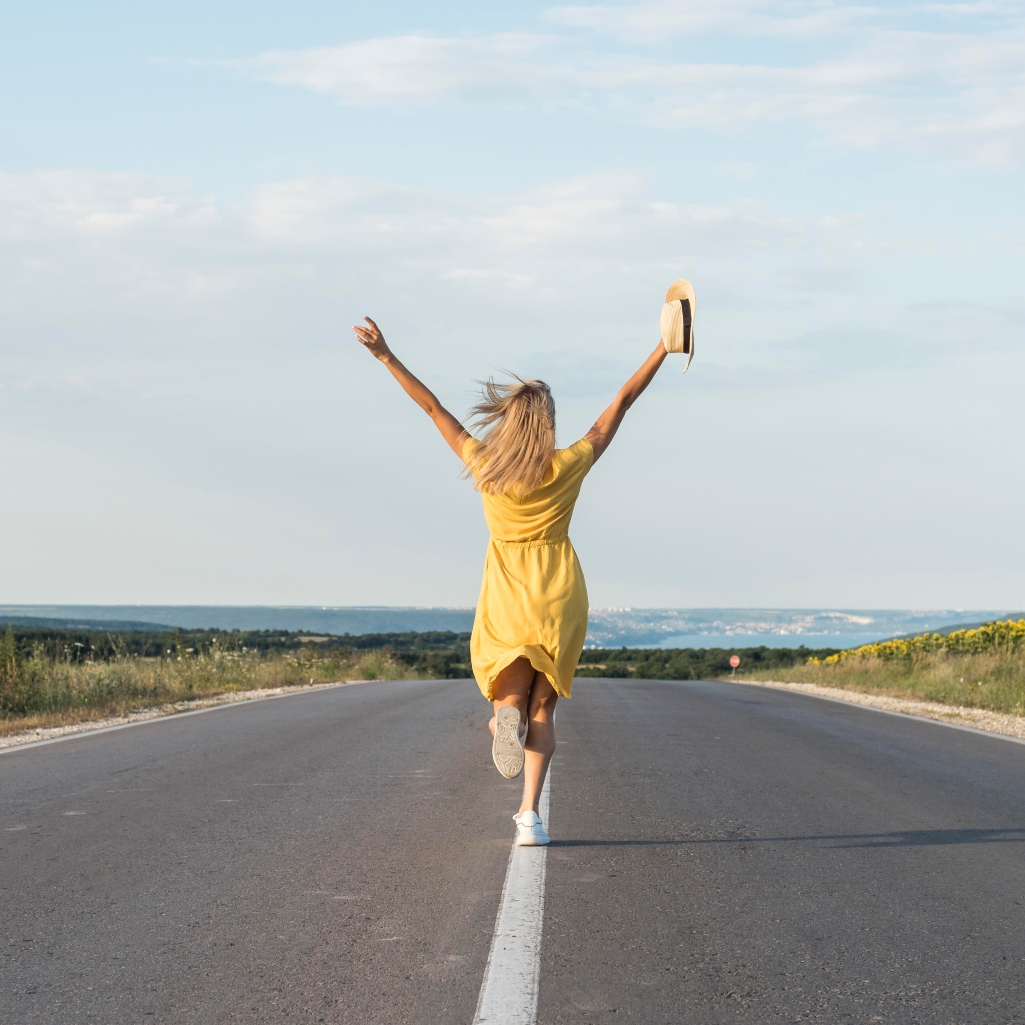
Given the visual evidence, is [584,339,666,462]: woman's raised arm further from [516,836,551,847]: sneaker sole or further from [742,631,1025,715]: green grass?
[742,631,1025,715]: green grass

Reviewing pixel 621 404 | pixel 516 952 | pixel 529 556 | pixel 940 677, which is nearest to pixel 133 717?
pixel 529 556

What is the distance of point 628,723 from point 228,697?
777 cm

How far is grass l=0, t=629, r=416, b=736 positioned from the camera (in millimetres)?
13453

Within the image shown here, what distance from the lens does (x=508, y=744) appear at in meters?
4.96

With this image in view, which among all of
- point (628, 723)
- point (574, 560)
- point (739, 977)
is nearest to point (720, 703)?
point (628, 723)

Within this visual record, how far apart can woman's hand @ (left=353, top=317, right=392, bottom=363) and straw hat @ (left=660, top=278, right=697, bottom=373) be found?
1332 millimetres

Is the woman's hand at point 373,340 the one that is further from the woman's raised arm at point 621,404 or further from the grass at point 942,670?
the grass at point 942,670

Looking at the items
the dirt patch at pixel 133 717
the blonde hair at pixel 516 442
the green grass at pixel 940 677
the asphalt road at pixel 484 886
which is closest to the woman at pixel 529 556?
the blonde hair at pixel 516 442

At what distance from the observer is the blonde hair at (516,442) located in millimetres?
5105

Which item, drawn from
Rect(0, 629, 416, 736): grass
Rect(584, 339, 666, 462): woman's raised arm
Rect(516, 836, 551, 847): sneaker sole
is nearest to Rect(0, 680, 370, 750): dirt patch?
Rect(0, 629, 416, 736): grass

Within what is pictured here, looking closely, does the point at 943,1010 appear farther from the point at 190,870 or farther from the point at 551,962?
the point at 190,870

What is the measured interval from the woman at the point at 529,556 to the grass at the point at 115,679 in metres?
8.09

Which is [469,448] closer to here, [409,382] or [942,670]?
[409,382]

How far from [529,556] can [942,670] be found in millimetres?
17853
